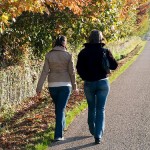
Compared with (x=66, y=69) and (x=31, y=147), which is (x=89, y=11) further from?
(x=31, y=147)

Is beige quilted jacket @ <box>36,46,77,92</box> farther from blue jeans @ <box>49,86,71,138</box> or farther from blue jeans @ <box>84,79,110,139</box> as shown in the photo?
blue jeans @ <box>84,79,110,139</box>

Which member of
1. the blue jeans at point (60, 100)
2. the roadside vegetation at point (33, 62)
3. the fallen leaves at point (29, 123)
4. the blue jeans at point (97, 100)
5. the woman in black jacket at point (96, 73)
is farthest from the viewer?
the roadside vegetation at point (33, 62)

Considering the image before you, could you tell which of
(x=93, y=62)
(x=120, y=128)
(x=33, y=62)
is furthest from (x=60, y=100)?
(x=33, y=62)

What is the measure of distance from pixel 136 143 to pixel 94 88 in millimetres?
1087

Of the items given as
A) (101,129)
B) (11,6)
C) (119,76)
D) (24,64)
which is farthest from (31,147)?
(119,76)

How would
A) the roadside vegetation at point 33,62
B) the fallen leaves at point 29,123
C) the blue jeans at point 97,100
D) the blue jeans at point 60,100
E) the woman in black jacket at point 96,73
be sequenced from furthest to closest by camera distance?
the roadside vegetation at point 33,62
the fallen leaves at point 29,123
the blue jeans at point 60,100
the blue jeans at point 97,100
the woman in black jacket at point 96,73

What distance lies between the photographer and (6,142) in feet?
21.6

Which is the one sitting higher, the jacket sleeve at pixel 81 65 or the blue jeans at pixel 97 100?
the jacket sleeve at pixel 81 65

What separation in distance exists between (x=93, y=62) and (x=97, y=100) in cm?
63

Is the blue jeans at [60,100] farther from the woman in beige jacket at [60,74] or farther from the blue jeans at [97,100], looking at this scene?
the blue jeans at [97,100]

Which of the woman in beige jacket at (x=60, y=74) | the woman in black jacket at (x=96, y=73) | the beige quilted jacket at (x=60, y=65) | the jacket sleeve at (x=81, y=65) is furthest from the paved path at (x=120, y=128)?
A: the jacket sleeve at (x=81, y=65)

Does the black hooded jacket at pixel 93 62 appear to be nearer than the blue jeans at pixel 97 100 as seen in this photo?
Yes

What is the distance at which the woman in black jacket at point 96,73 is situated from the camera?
6.13 m

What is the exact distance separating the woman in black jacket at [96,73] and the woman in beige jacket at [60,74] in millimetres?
212
